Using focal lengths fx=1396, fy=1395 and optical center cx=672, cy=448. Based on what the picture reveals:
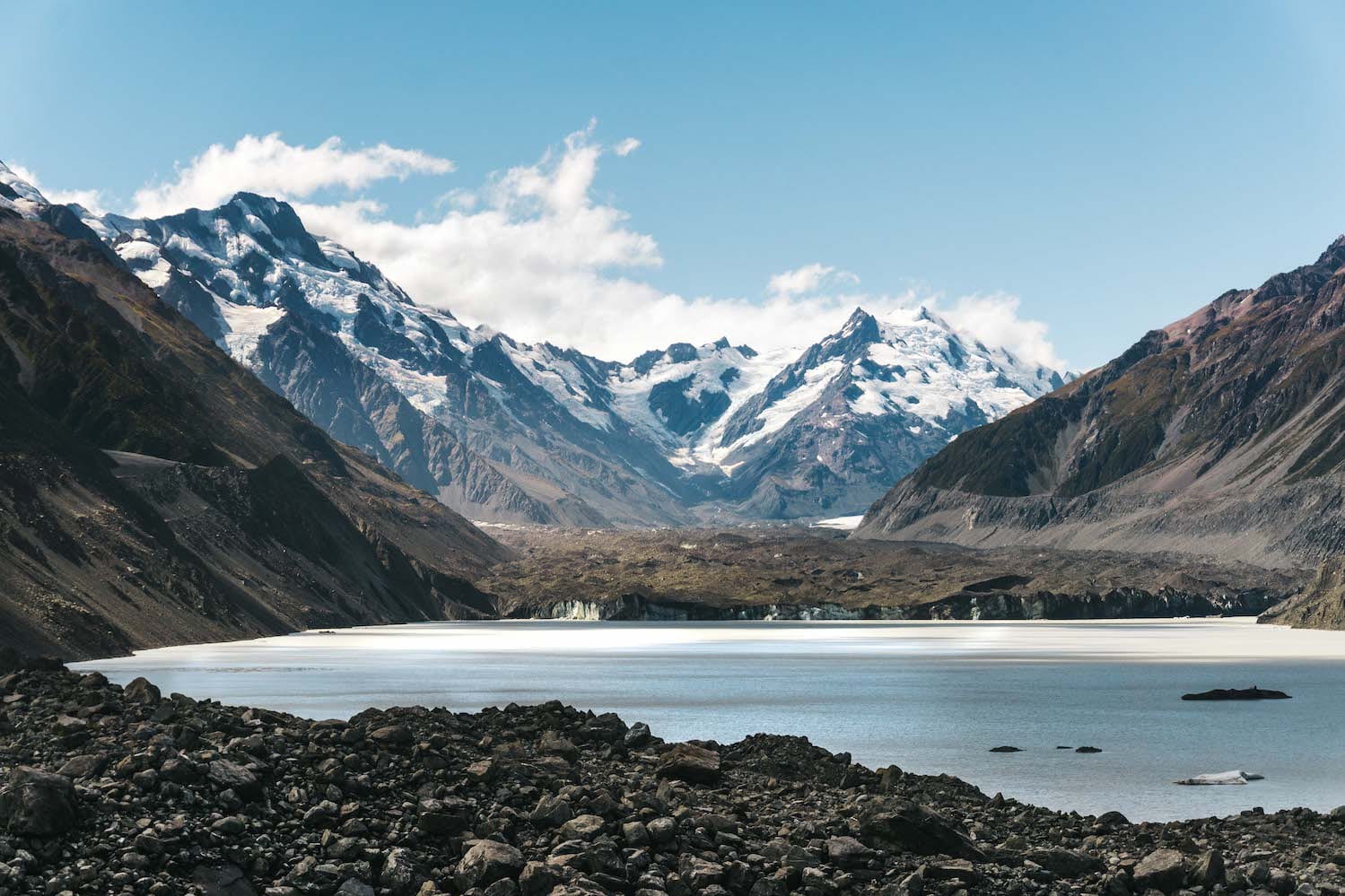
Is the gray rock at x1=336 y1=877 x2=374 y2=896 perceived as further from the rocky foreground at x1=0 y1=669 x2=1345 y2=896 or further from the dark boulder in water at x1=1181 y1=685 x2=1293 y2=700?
the dark boulder in water at x1=1181 y1=685 x2=1293 y2=700

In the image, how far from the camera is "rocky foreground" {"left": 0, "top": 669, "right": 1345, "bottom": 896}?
104 ft

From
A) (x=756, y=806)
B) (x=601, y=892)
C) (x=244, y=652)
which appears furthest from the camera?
(x=244, y=652)

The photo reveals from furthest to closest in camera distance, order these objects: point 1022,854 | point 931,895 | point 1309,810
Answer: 1. point 1309,810
2. point 1022,854
3. point 931,895

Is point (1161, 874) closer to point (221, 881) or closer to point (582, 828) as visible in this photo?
point (582, 828)

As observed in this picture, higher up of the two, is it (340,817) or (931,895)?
(340,817)

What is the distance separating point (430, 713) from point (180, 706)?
11132 mm

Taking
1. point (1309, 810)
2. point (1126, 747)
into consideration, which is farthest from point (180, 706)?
point (1126, 747)

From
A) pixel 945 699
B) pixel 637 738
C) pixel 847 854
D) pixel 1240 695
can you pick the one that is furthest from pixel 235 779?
pixel 1240 695

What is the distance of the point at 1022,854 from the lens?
38.1 metres

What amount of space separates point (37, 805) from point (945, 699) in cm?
8926

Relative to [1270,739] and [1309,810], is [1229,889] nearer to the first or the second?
[1309,810]

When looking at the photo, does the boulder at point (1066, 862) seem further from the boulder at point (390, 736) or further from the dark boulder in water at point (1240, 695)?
the dark boulder in water at point (1240, 695)

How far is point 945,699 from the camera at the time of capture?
112 metres

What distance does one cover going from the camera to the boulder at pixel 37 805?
102 ft
